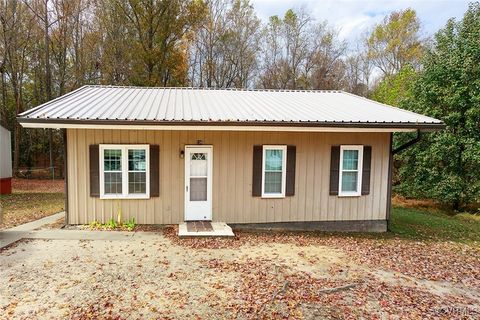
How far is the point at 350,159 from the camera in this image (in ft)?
28.4

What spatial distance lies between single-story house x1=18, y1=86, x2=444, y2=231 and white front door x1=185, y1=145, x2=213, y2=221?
0.03 metres

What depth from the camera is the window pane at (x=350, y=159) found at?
864 cm

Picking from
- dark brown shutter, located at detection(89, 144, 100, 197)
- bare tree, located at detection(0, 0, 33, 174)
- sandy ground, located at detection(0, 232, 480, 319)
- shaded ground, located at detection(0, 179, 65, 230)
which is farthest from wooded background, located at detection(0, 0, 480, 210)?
dark brown shutter, located at detection(89, 144, 100, 197)

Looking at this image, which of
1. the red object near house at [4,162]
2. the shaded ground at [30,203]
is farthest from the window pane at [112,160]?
the red object near house at [4,162]

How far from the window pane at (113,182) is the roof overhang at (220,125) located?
4.43 ft

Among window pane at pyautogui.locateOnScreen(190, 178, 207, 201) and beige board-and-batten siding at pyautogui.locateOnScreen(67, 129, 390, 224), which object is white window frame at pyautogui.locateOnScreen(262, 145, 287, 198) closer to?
beige board-and-batten siding at pyautogui.locateOnScreen(67, 129, 390, 224)

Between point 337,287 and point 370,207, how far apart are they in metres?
4.89

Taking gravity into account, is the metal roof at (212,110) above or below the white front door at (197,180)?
above

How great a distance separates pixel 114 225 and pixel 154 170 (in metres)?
1.63

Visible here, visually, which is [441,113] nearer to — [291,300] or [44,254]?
[291,300]

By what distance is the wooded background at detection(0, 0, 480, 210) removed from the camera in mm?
13578

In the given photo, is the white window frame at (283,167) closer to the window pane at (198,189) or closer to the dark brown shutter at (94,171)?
the window pane at (198,189)

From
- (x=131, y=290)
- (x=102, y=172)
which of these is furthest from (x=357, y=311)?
(x=102, y=172)

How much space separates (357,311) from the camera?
155 inches
